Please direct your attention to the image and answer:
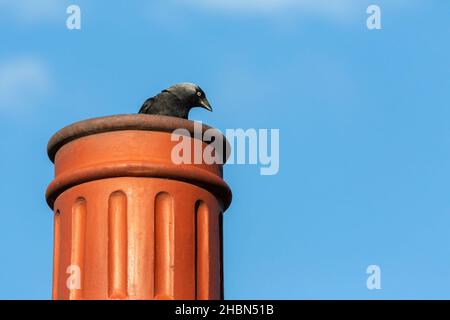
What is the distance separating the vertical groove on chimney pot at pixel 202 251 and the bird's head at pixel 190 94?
2261mm

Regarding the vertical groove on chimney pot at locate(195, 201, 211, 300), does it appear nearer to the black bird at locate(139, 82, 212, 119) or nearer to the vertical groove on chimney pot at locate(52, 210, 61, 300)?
the vertical groove on chimney pot at locate(52, 210, 61, 300)

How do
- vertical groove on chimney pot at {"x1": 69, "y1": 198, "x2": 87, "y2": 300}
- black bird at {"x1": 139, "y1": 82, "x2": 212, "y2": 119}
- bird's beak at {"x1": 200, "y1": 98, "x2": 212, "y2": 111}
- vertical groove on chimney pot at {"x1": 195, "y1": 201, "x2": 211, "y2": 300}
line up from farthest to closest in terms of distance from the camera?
bird's beak at {"x1": 200, "y1": 98, "x2": 212, "y2": 111}
black bird at {"x1": 139, "y1": 82, "x2": 212, "y2": 119}
vertical groove on chimney pot at {"x1": 195, "y1": 201, "x2": 211, "y2": 300}
vertical groove on chimney pot at {"x1": 69, "y1": 198, "x2": 87, "y2": 300}

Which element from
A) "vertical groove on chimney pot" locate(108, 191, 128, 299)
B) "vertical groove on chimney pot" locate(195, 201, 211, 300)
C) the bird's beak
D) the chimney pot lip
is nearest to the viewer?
"vertical groove on chimney pot" locate(108, 191, 128, 299)

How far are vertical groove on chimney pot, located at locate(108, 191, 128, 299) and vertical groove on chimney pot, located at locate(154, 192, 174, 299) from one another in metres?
0.19

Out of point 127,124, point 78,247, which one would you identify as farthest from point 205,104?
point 78,247

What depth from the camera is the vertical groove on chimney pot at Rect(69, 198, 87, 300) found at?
36.0 feet

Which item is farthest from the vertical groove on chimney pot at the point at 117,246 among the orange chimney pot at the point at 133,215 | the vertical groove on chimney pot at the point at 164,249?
the vertical groove on chimney pot at the point at 164,249

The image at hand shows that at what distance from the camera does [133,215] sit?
11.1 metres

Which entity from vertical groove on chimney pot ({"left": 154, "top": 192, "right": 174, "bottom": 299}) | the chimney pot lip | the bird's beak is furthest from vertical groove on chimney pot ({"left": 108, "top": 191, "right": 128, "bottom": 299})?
the bird's beak

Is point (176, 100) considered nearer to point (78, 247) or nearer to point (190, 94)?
point (190, 94)

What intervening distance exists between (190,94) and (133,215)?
263cm
